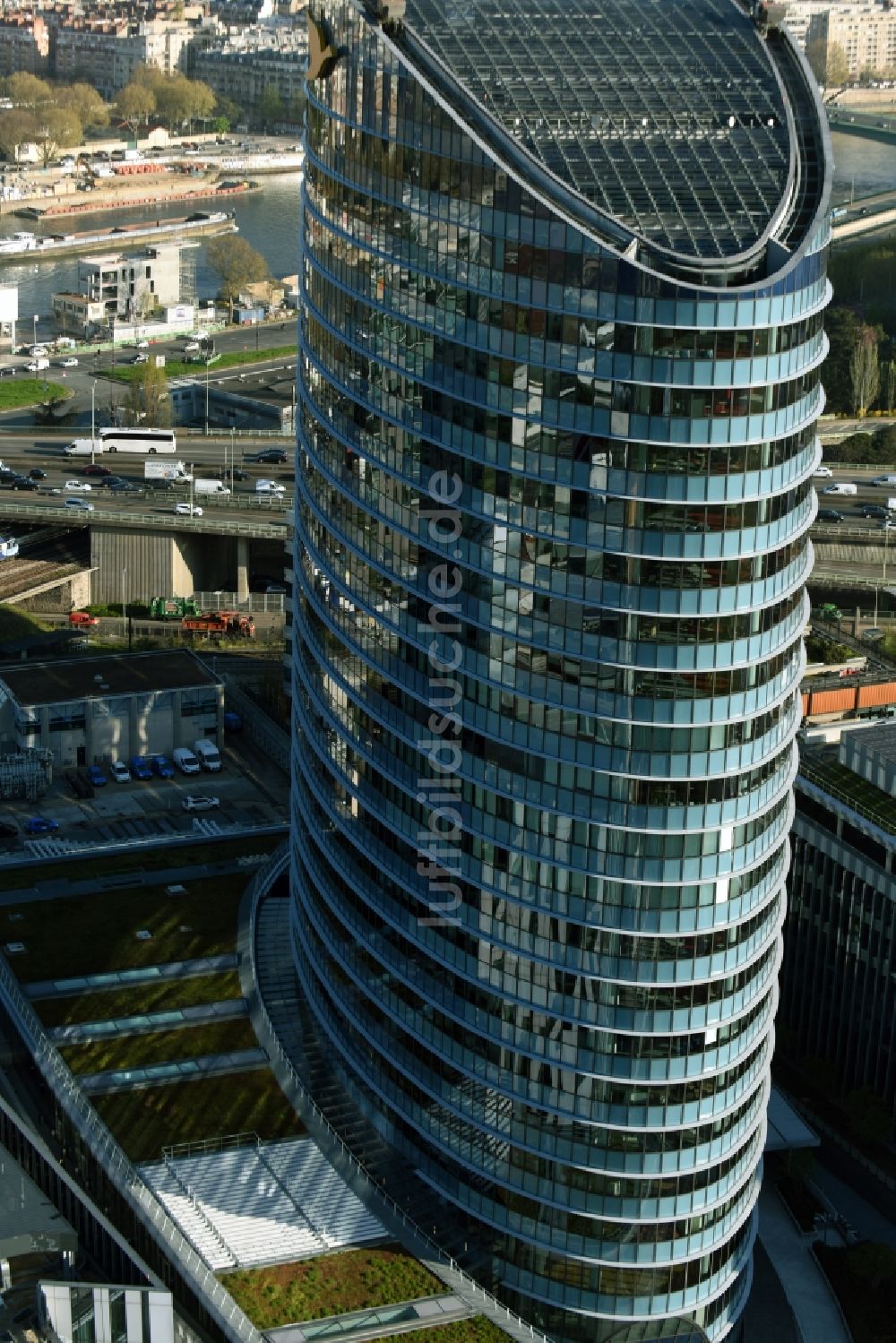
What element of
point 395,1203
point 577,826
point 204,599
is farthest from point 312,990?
point 204,599

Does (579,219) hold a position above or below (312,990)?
above

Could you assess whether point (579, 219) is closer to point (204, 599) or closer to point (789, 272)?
point (789, 272)

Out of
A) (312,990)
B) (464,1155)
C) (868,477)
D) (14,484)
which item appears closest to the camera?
(464,1155)

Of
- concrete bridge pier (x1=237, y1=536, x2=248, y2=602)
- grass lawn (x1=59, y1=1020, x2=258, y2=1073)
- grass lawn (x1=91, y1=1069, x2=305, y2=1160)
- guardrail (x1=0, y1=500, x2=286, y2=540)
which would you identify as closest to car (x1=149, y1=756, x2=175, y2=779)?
concrete bridge pier (x1=237, y1=536, x2=248, y2=602)

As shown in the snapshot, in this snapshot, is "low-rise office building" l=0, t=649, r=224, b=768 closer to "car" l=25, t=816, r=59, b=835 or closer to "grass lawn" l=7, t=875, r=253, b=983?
"car" l=25, t=816, r=59, b=835

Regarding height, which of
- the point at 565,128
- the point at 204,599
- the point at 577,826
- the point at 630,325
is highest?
the point at 565,128
